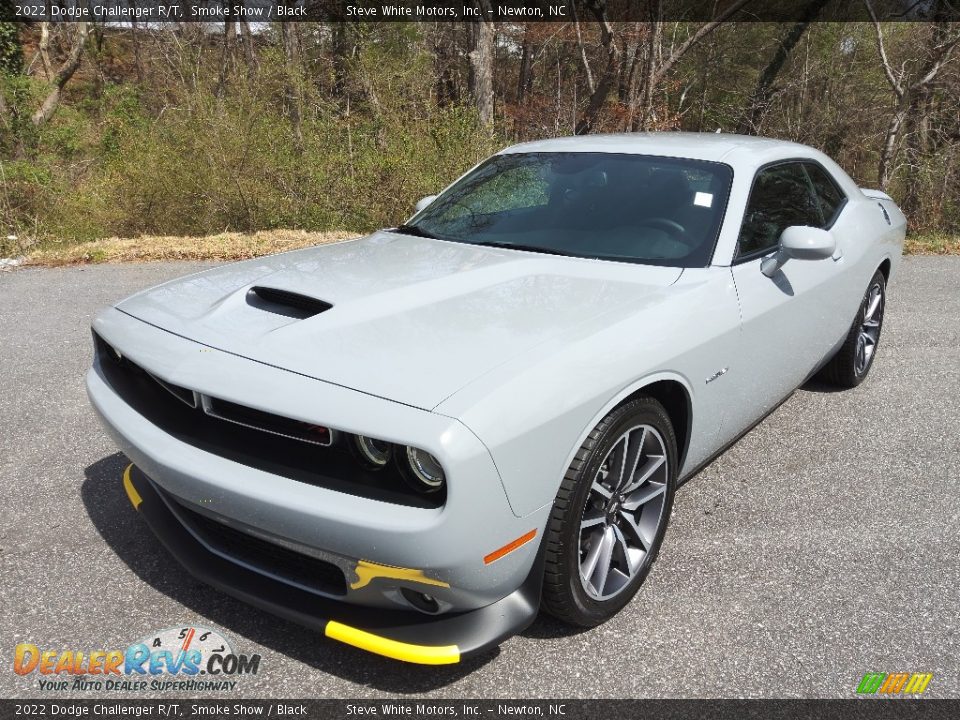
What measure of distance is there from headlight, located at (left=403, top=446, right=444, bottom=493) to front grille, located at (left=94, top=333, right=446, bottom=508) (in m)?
0.02

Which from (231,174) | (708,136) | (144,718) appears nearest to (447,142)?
(231,174)

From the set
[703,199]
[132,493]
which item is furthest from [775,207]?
[132,493]

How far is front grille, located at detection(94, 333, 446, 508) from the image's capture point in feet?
6.17

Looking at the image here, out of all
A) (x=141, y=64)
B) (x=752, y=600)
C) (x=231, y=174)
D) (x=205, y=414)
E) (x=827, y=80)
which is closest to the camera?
(x=205, y=414)

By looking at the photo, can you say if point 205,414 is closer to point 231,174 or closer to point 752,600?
point 752,600

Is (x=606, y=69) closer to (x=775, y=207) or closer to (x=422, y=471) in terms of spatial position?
(x=775, y=207)

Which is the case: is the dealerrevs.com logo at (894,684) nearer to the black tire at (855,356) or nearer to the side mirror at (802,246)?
the side mirror at (802,246)

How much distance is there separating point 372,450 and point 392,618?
47 cm

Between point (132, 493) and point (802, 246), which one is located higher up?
point (802, 246)

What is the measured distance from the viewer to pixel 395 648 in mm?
1906

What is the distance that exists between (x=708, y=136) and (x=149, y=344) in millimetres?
2956

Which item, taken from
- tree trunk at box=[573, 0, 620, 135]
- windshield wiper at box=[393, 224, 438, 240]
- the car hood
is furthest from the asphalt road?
tree trunk at box=[573, 0, 620, 135]

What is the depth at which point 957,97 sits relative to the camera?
12.9 meters

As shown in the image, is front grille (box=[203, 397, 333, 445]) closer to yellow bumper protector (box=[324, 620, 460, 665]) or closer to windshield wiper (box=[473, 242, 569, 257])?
yellow bumper protector (box=[324, 620, 460, 665])
